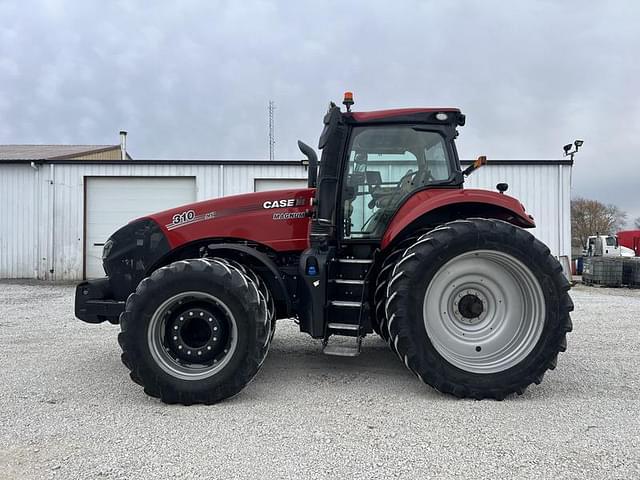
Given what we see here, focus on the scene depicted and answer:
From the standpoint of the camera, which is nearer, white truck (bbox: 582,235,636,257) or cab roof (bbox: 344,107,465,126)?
cab roof (bbox: 344,107,465,126)

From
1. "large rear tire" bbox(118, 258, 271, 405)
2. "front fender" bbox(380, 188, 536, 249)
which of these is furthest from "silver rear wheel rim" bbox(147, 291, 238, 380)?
"front fender" bbox(380, 188, 536, 249)

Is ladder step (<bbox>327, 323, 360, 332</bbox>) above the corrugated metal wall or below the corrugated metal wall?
below

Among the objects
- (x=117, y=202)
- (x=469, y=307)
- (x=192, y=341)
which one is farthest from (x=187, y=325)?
(x=117, y=202)

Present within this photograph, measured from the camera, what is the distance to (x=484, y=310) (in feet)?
13.1

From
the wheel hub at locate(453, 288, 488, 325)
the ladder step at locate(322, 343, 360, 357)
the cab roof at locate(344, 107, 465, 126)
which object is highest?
the cab roof at locate(344, 107, 465, 126)

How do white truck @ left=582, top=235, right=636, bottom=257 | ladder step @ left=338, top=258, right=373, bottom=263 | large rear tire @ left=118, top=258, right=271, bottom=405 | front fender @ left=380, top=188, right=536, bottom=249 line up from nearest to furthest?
large rear tire @ left=118, top=258, right=271, bottom=405 → front fender @ left=380, top=188, right=536, bottom=249 → ladder step @ left=338, top=258, right=373, bottom=263 → white truck @ left=582, top=235, right=636, bottom=257

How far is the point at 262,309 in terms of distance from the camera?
3758 mm

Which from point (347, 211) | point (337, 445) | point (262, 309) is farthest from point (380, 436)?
point (347, 211)

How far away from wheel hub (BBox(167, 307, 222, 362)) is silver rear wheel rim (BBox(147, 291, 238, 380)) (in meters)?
0.03

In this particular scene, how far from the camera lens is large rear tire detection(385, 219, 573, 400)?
371cm

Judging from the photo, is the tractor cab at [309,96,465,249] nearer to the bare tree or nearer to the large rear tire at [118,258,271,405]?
the large rear tire at [118,258,271,405]

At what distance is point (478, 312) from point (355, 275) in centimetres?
109

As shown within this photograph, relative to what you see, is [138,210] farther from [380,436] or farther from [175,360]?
[380,436]

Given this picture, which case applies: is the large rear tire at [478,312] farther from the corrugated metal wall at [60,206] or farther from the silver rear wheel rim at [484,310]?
the corrugated metal wall at [60,206]
